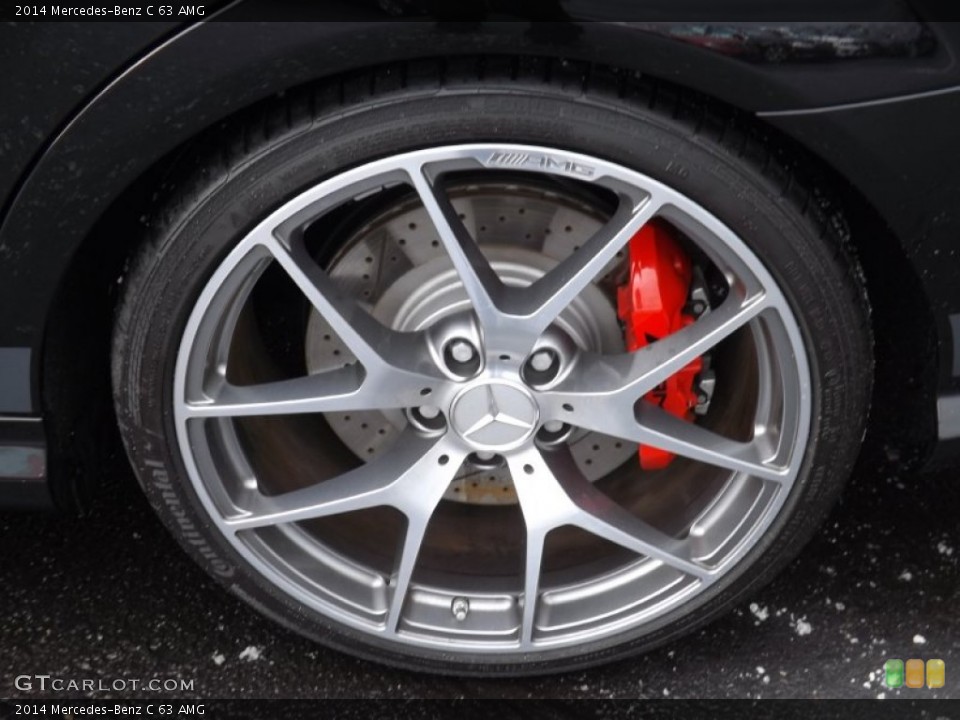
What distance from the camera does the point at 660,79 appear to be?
1.50 m

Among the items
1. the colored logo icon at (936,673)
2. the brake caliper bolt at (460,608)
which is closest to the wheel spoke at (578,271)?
the brake caliper bolt at (460,608)

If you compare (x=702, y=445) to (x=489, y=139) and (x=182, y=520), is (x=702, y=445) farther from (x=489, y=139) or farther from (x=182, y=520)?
(x=182, y=520)

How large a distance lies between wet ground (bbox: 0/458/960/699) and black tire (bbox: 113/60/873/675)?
416mm

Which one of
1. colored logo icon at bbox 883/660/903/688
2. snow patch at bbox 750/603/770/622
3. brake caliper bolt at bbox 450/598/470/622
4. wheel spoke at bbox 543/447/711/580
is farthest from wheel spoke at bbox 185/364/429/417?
colored logo icon at bbox 883/660/903/688

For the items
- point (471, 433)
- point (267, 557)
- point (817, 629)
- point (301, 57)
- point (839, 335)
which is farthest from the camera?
point (817, 629)

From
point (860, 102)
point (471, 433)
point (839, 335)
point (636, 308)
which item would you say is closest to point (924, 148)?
point (860, 102)

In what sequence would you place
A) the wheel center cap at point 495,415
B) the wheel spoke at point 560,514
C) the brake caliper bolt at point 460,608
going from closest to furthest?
the wheel center cap at point 495,415, the wheel spoke at point 560,514, the brake caliper bolt at point 460,608

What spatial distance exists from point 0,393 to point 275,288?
0.47 meters

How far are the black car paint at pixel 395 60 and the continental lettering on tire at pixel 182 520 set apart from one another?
30 centimetres

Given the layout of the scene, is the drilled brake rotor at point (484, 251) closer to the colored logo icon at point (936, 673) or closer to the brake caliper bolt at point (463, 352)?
the brake caliper bolt at point (463, 352)

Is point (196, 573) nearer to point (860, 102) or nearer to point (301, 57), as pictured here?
point (301, 57)

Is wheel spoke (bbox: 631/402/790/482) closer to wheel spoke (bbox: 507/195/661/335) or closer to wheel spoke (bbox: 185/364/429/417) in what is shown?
wheel spoke (bbox: 507/195/661/335)

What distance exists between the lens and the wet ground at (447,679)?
6.48ft

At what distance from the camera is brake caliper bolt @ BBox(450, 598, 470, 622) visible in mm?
1895
